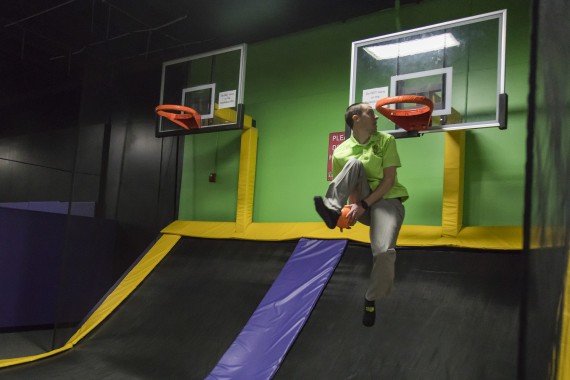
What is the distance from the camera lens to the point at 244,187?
5.16 meters

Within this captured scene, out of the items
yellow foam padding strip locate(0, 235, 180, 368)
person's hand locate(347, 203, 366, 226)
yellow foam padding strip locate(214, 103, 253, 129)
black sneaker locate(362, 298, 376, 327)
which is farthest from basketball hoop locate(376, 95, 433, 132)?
yellow foam padding strip locate(0, 235, 180, 368)

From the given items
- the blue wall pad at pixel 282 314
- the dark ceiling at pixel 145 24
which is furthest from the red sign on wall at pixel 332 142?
the dark ceiling at pixel 145 24

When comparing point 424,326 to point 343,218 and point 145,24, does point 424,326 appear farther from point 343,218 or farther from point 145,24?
point 145,24

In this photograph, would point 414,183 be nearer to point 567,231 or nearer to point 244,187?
point 244,187

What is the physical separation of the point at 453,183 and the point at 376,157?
1.33m

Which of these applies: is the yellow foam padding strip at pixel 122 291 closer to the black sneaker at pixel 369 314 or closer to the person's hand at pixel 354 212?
the black sneaker at pixel 369 314

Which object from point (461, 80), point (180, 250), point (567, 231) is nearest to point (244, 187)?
point (180, 250)

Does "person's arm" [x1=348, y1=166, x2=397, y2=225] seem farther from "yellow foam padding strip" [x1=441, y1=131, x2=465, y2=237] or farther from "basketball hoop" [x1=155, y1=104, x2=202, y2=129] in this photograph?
"basketball hoop" [x1=155, y1=104, x2=202, y2=129]

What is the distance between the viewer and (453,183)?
3920 mm

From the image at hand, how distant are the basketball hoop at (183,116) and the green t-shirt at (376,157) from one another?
7.19 feet

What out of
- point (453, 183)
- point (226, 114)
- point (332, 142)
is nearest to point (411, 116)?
point (453, 183)

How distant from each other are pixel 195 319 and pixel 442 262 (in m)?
1.99

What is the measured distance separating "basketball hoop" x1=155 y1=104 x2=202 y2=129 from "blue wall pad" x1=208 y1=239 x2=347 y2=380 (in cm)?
158

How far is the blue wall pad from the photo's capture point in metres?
3.18
